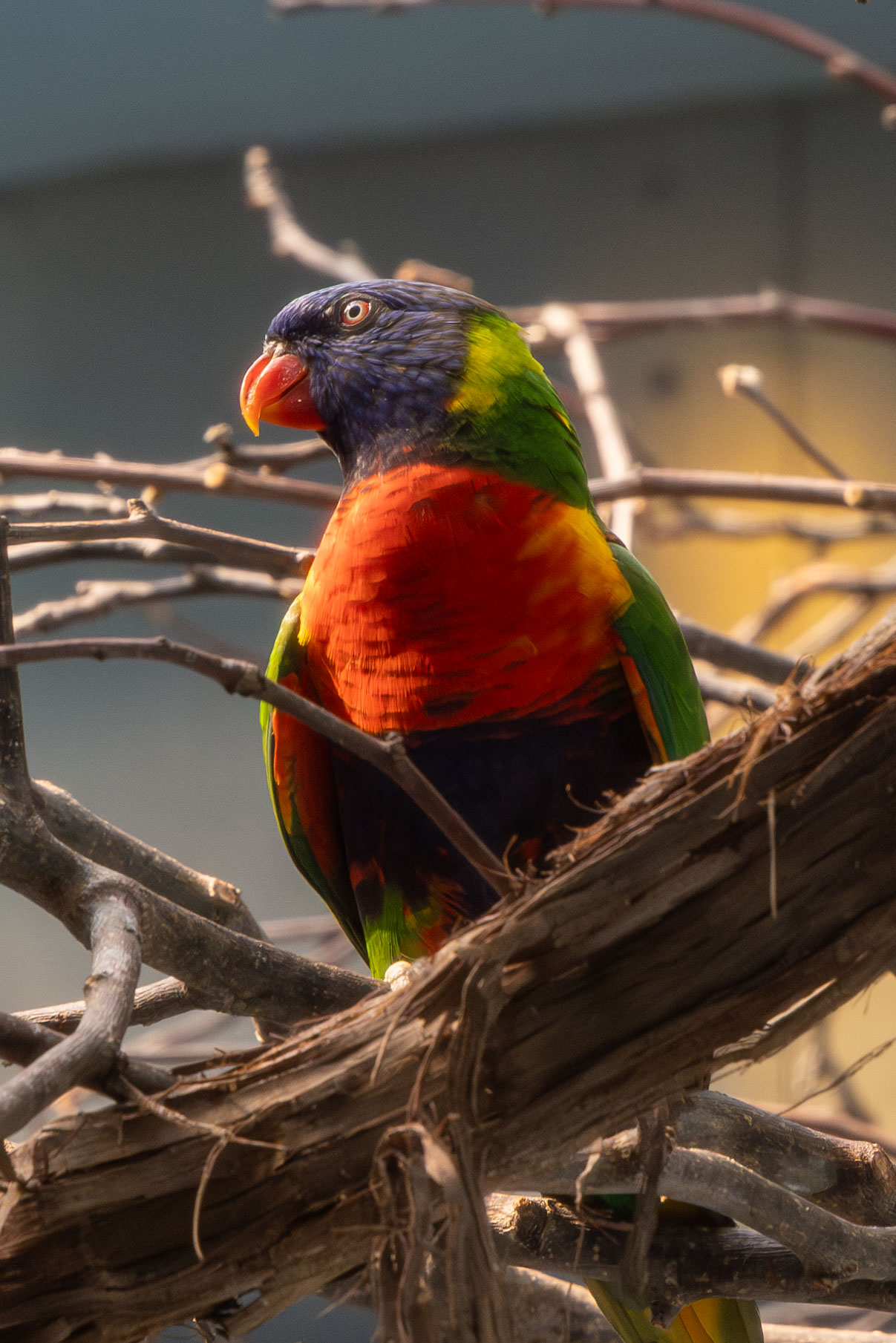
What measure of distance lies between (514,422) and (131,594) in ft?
2.01

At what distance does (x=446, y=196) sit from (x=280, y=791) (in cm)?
242

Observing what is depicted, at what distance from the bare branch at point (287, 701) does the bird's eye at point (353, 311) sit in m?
0.79

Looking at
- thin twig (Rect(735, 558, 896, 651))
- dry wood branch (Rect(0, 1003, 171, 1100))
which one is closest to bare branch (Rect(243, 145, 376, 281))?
thin twig (Rect(735, 558, 896, 651))

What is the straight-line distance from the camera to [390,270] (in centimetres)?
318

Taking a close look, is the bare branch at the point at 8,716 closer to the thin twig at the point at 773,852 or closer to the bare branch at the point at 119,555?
the thin twig at the point at 773,852

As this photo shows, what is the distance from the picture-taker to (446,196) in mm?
3100

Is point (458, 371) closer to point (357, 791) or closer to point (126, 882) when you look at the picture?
point (357, 791)

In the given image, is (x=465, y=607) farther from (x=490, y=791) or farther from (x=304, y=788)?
(x=304, y=788)

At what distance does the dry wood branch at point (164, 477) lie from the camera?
3.95ft

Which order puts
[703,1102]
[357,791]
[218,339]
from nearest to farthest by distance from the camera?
[703,1102]
[357,791]
[218,339]

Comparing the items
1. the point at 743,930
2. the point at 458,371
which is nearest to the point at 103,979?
the point at 743,930

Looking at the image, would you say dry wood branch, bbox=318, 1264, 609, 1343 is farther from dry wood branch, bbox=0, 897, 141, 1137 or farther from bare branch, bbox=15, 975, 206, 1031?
dry wood branch, bbox=0, 897, 141, 1137

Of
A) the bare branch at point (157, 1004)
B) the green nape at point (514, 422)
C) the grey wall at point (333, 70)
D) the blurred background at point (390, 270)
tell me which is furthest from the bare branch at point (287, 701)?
the blurred background at point (390, 270)

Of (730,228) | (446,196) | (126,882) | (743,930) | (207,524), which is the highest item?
(446,196)
